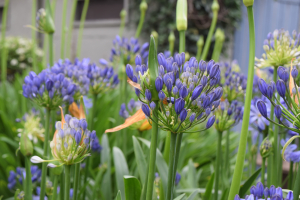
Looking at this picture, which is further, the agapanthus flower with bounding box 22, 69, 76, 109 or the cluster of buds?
the agapanthus flower with bounding box 22, 69, 76, 109

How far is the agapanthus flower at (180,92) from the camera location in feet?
1.41

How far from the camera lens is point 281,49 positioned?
656 mm

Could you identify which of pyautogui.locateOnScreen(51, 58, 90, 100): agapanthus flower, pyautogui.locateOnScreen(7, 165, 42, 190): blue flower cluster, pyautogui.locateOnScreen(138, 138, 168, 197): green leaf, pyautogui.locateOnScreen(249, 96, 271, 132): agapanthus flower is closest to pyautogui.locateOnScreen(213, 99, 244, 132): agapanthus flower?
pyautogui.locateOnScreen(249, 96, 271, 132): agapanthus flower

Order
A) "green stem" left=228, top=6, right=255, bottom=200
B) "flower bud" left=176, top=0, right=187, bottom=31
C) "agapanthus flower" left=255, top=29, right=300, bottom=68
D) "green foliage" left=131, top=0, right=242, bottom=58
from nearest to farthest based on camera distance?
"green stem" left=228, top=6, right=255, bottom=200
"flower bud" left=176, top=0, right=187, bottom=31
"agapanthus flower" left=255, top=29, right=300, bottom=68
"green foliage" left=131, top=0, right=242, bottom=58

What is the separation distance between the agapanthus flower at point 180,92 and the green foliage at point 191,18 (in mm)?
5031

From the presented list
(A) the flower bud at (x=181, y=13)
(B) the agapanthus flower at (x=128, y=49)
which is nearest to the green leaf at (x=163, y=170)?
(A) the flower bud at (x=181, y=13)

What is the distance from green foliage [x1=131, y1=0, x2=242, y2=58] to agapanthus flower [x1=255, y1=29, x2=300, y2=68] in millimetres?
4754

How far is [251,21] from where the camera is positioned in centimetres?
42

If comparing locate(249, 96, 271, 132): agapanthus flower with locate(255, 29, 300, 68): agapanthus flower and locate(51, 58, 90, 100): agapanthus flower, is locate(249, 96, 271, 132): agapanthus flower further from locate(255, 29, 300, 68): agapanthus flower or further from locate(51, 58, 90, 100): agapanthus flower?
locate(51, 58, 90, 100): agapanthus flower

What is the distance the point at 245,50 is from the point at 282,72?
4916mm

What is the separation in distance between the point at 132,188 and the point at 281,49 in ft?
1.53

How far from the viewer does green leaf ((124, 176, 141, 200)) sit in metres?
0.56

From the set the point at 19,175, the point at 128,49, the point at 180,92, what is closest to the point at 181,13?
the point at 180,92

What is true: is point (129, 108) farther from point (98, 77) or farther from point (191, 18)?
point (191, 18)
